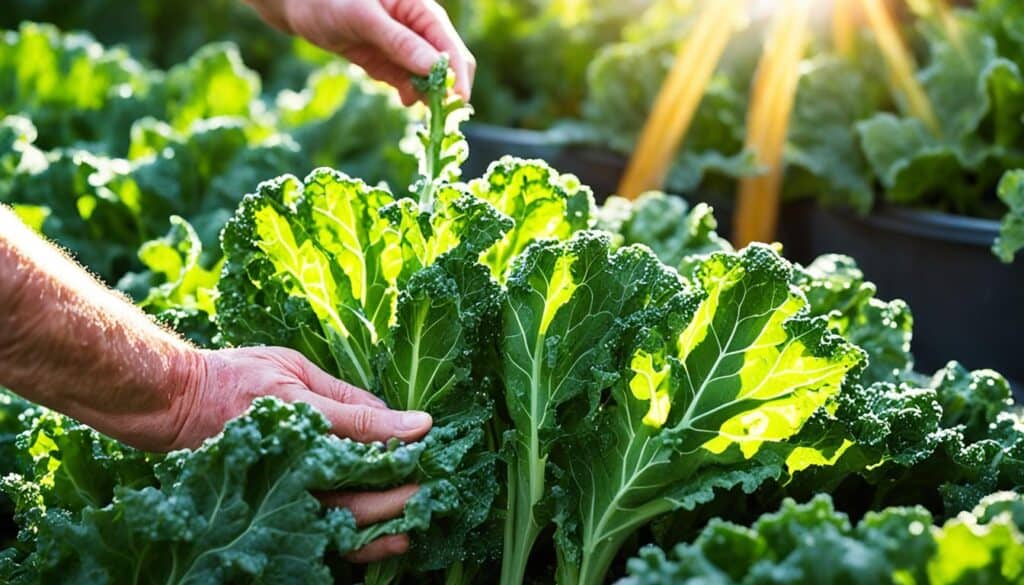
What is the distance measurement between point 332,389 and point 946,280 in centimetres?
244

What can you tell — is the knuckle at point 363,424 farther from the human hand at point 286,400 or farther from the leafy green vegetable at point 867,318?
the leafy green vegetable at point 867,318

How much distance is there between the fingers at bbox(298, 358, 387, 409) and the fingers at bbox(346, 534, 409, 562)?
0.86 feet

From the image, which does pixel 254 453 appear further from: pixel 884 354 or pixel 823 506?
pixel 884 354

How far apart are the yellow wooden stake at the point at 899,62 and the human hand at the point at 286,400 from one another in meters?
2.81

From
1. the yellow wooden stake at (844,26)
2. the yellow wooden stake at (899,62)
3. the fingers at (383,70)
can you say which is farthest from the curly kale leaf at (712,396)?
the yellow wooden stake at (844,26)

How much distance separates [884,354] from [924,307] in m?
1.33

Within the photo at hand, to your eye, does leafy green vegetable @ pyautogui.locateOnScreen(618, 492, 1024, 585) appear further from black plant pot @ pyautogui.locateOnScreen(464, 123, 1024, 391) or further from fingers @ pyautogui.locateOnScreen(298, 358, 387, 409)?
black plant pot @ pyautogui.locateOnScreen(464, 123, 1024, 391)

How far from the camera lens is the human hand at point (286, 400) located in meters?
2.00

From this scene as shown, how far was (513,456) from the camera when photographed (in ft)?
7.13

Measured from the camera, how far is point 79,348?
1845mm

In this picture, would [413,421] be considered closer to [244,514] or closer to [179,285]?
[244,514]

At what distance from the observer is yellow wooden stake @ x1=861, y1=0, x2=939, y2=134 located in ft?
13.8

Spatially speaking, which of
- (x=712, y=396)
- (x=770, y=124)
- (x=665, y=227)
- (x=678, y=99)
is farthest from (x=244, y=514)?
(x=678, y=99)

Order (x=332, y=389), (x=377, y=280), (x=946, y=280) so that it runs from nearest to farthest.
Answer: (x=332, y=389), (x=377, y=280), (x=946, y=280)
